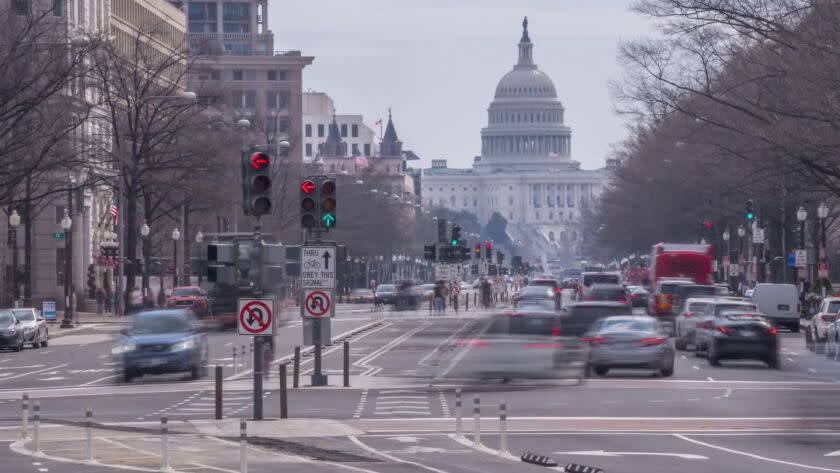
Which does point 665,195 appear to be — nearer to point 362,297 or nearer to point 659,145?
point 659,145

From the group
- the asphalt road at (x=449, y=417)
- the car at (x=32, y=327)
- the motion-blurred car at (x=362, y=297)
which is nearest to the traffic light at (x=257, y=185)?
the asphalt road at (x=449, y=417)

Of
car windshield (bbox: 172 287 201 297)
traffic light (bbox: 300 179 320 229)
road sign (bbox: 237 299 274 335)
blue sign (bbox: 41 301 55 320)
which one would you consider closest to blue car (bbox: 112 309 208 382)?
traffic light (bbox: 300 179 320 229)

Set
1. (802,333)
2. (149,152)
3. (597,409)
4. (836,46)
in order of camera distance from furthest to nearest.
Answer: (149,152) < (802,333) < (836,46) < (597,409)

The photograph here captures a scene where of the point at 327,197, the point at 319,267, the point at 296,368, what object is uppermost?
the point at 327,197

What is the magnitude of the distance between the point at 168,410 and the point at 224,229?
240ft

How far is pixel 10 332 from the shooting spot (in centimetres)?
5356

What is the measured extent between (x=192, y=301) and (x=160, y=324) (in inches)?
1285

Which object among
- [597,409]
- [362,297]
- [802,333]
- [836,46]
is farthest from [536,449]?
[362,297]

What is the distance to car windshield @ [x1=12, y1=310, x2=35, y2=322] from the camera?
5606 cm

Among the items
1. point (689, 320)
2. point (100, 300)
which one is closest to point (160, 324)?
point (689, 320)

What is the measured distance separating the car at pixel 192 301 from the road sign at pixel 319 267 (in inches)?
1353

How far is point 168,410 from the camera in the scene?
29.2 m

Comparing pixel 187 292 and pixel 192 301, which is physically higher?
pixel 187 292

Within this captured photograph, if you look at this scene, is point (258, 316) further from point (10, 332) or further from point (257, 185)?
point (10, 332)
